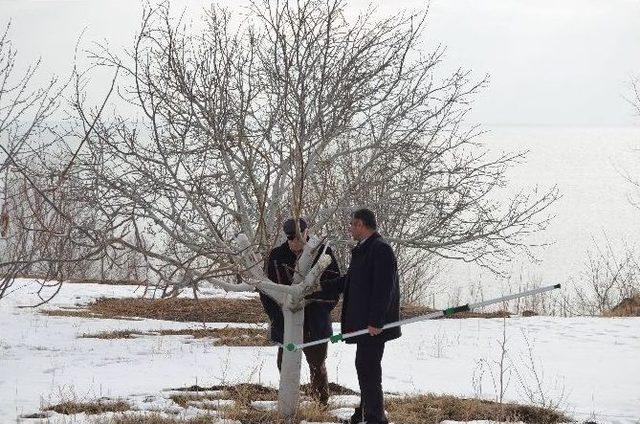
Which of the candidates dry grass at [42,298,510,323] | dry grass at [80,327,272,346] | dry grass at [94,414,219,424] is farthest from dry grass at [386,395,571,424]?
dry grass at [42,298,510,323]

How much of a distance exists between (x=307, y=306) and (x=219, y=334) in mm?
7097

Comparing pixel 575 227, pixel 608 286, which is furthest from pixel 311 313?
pixel 575 227

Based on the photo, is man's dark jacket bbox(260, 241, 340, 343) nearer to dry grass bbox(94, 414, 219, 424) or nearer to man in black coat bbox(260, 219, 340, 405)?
man in black coat bbox(260, 219, 340, 405)

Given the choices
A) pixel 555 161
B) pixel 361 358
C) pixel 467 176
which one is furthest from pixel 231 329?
pixel 555 161

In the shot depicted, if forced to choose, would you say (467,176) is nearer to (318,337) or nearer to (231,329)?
(318,337)

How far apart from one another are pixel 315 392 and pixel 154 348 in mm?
5516

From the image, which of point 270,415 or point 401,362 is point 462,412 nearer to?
point 270,415

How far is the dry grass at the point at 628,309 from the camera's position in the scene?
705 inches

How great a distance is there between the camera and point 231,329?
14820 millimetres

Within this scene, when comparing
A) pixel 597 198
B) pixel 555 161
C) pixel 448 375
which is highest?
pixel 555 161

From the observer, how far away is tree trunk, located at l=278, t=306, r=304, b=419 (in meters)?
6.98

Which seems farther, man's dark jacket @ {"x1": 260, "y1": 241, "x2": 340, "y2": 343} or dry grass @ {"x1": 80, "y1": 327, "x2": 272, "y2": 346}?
dry grass @ {"x1": 80, "y1": 327, "x2": 272, "y2": 346}

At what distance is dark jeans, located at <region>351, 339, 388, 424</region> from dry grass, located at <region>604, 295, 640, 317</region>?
12.9 metres

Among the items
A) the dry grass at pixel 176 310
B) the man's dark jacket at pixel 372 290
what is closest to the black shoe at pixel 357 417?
the man's dark jacket at pixel 372 290
